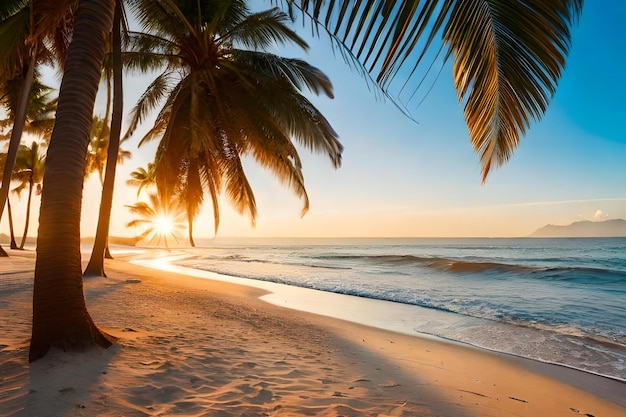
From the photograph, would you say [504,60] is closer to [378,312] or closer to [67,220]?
[67,220]

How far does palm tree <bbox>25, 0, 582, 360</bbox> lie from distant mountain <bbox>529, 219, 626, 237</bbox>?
13873 cm

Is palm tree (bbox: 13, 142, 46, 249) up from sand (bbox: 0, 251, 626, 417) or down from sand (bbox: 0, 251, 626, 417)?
up

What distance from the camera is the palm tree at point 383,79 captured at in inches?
96.3

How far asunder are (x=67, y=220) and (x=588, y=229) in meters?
168

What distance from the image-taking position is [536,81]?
8.98 feet

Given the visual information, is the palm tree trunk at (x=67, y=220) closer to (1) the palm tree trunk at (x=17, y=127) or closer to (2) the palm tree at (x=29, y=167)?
(1) the palm tree trunk at (x=17, y=127)

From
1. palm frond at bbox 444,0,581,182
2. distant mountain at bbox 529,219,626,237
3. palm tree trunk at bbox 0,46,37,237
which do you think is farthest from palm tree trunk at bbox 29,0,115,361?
distant mountain at bbox 529,219,626,237

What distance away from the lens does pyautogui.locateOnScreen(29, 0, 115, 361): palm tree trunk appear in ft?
10.3

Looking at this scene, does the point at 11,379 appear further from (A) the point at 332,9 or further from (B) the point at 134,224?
(B) the point at 134,224

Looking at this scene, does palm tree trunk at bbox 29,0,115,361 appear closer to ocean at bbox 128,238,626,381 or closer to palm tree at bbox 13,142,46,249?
ocean at bbox 128,238,626,381

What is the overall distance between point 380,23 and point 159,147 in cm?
1057

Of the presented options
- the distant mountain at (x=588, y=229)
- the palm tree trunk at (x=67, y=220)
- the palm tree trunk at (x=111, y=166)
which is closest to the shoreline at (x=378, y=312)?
the palm tree trunk at (x=111, y=166)

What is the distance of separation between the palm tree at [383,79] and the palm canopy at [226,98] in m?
6.89

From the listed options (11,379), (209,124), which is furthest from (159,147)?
(11,379)
